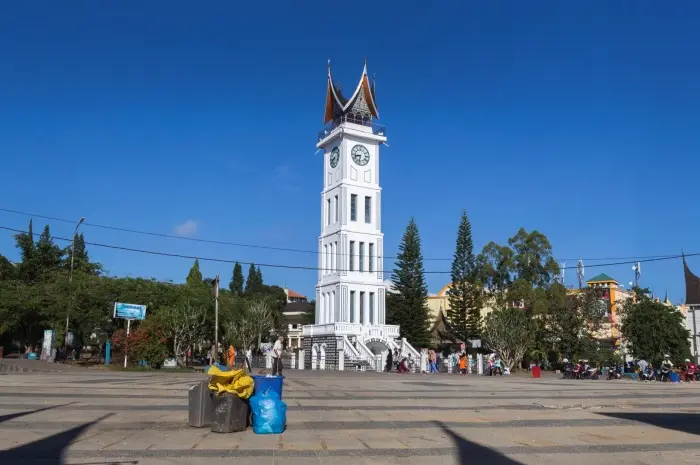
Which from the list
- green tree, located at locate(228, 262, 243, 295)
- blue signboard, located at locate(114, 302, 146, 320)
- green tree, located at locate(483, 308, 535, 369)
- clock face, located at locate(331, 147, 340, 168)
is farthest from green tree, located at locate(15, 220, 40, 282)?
green tree, located at locate(228, 262, 243, 295)

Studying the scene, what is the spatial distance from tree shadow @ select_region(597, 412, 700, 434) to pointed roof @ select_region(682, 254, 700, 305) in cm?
6587

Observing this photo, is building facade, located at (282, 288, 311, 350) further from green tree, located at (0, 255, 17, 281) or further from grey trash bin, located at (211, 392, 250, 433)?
grey trash bin, located at (211, 392, 250, 433)

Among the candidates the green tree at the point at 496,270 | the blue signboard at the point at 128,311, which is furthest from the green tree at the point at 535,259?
the blue signboard at the point at 128,311

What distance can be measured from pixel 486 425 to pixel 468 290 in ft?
170

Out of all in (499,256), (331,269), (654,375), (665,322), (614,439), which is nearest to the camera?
(614,439)

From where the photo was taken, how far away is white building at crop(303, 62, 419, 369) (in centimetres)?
5666

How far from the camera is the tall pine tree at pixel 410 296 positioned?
212ft

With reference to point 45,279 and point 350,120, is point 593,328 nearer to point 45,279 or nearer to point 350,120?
point 350,120

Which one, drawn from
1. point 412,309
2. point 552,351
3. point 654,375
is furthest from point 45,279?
point 654,375

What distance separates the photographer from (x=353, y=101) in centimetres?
6312

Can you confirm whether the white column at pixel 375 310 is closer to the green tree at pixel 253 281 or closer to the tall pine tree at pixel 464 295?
the tall pine tree at pixel 464 295

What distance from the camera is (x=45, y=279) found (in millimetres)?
49219

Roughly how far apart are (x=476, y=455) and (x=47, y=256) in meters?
51.9

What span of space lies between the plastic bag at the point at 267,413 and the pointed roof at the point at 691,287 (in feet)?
→ 240
